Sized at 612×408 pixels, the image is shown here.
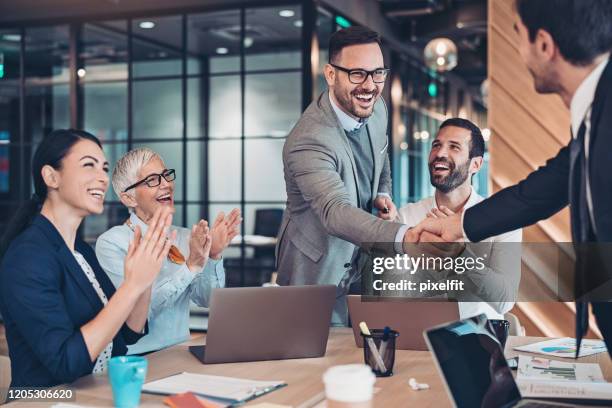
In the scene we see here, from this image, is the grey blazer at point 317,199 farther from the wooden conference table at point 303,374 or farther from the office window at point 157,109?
the office window at point 157,109

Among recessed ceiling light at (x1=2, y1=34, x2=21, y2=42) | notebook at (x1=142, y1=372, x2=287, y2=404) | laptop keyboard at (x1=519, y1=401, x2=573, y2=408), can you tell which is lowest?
notebook at (x1=142, y1=372, x2=287, y2=404)

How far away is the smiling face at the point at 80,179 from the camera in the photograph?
1937 millimetres

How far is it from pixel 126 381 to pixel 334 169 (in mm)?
1209

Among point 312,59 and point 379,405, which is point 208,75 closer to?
point 312,59

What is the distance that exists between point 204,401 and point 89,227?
6.13 metres

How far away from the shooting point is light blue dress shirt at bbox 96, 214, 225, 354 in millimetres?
2406

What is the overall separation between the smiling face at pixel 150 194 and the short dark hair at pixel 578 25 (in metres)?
1.65

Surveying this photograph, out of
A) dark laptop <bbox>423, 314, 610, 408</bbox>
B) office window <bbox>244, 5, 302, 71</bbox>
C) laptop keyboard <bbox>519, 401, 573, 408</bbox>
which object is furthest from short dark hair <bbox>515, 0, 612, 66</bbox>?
office window <bbox>244, 5, 302, 71</bbox>

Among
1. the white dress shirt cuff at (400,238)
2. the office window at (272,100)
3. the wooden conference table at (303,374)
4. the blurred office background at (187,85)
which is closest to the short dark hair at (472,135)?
the white dress shirt cuff at (400,238)

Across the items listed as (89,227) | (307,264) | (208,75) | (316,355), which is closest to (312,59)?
(208,75)

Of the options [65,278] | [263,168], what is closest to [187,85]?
[263,168]

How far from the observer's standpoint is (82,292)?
6.06 feet

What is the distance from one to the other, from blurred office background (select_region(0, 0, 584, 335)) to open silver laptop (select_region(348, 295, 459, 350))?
426 cm

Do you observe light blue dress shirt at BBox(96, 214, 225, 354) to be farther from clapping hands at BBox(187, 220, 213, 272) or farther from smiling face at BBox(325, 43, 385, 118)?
smiling face at BBox(325, 43, 385, 118)
